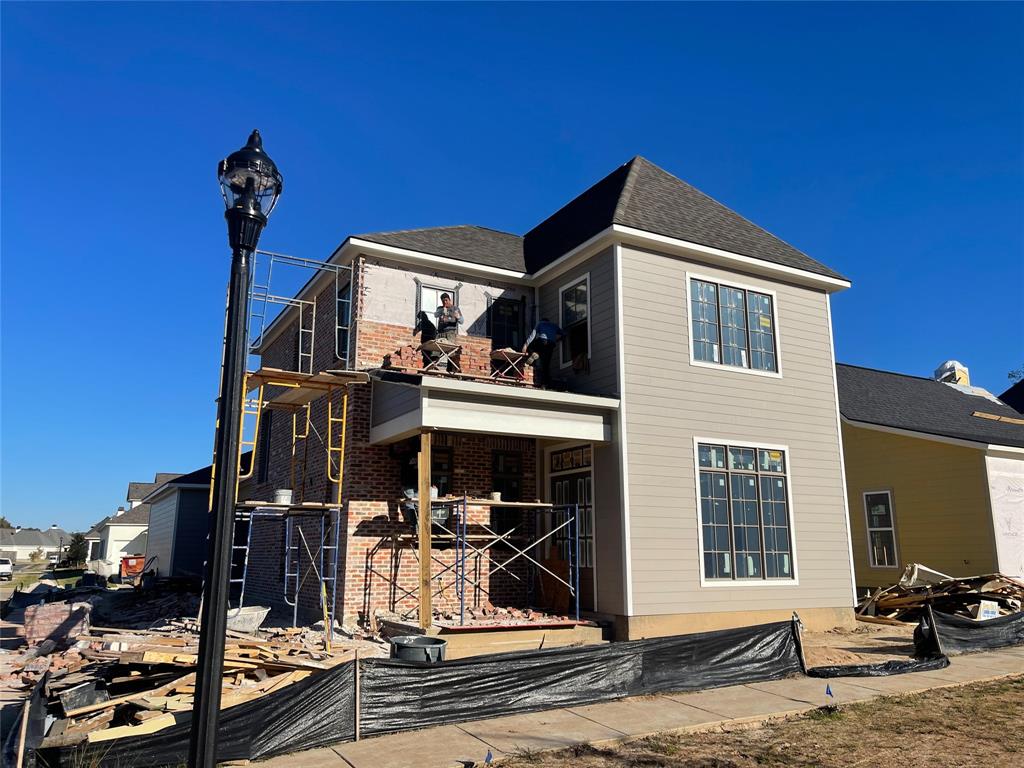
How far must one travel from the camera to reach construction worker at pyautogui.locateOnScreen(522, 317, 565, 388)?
13875 mm

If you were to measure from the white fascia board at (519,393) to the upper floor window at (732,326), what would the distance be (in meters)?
2.30

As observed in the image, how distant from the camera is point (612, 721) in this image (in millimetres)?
7781

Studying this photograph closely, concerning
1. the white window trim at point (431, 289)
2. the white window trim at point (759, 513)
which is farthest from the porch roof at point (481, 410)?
the white window trim at point (431, 289)

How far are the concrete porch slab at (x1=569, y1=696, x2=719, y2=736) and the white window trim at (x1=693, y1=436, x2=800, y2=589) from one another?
3964 mm

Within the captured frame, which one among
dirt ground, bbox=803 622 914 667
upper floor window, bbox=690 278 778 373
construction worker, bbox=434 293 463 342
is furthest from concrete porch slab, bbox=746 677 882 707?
construction worker, bbox=434 293 463 342

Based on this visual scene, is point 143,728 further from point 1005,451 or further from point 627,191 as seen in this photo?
point 1005,451

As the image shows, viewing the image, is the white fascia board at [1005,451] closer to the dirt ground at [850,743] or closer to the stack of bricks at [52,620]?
the dirt ground at [850,743]

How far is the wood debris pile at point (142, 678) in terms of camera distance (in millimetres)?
6984

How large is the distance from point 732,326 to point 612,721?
8201 mm

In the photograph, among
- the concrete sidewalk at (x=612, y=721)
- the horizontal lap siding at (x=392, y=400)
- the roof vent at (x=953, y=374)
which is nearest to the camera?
the concrete sidewalk at (x=612, y=721)

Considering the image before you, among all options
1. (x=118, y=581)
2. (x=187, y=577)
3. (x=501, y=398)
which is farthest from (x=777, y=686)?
(x=118, y=581)

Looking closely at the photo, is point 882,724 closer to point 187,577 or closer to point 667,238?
point 667,238

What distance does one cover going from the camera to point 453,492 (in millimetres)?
13086

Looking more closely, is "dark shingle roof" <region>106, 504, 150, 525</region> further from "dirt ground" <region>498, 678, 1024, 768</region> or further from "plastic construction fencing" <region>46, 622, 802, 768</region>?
"dirt ground" <region>498, 678, 1024, 768</region>
